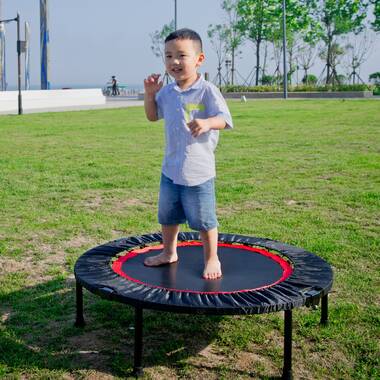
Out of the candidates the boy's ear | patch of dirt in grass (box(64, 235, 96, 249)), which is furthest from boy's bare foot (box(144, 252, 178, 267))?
patch of dirt in grass (box(64, 235, 96, 249))

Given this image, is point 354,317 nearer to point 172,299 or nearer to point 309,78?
point 172,299

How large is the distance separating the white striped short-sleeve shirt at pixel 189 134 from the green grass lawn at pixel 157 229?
819 millimetres

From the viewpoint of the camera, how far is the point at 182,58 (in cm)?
279

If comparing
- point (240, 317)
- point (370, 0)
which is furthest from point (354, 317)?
point (370, 0)

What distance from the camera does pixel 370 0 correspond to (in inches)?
1388

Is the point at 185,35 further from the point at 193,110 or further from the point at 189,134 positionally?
the point at 189,134

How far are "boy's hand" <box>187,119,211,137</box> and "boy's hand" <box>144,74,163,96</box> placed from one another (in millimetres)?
407

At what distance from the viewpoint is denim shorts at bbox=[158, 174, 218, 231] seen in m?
2.82

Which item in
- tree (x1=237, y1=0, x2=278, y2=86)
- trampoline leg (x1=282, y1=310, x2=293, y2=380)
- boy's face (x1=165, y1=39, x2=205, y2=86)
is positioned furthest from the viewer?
tree (x1=237, y1=0, x2=278, y2=86)

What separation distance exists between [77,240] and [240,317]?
185cm

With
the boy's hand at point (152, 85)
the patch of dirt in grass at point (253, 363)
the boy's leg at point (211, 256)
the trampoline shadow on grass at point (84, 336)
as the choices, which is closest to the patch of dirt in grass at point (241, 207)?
the trampoline shadow on grass at point (84, 336)

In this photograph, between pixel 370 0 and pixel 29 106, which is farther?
pixel 370 0

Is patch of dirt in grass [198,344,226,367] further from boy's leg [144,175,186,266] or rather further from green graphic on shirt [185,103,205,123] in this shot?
green graphic on shirt [185,103,205,123]

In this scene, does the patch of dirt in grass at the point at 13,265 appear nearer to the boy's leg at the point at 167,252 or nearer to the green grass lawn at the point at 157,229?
the green grass lawn at the point at 157,229
